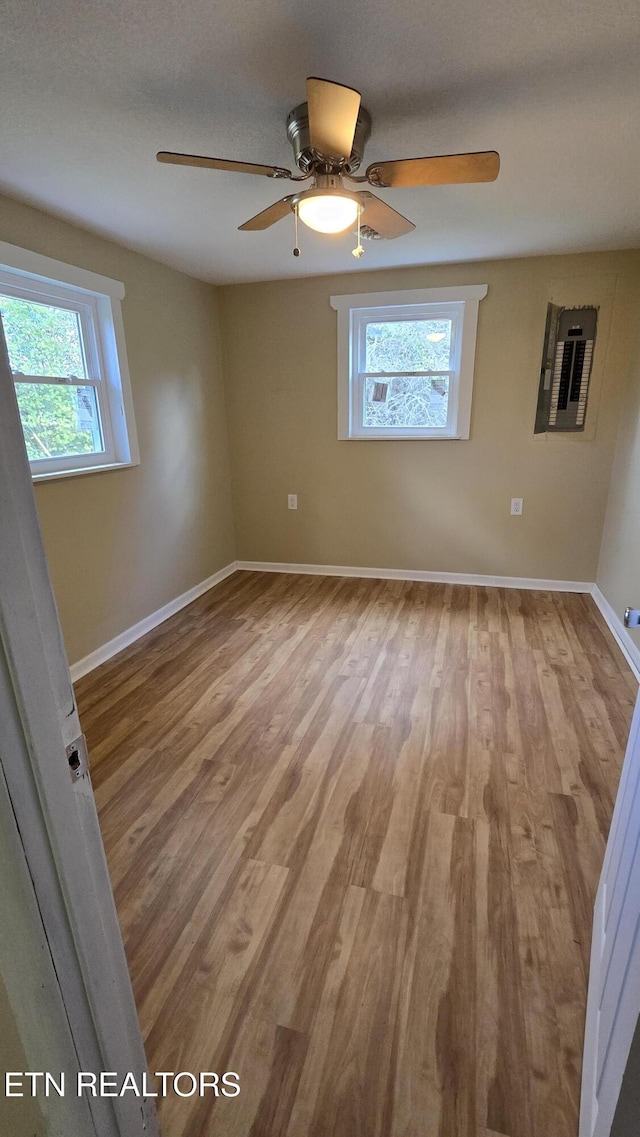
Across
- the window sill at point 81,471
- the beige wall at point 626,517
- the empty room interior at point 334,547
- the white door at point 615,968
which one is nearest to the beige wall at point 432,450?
the empty room interior at point 334,547

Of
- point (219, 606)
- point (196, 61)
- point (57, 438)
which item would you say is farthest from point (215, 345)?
point (196, 61)

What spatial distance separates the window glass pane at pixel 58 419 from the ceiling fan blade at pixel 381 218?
1.71 meters

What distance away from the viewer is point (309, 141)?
5.22 ft

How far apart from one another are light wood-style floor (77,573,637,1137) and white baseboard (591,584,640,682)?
8cm

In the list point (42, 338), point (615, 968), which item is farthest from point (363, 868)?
point (42, 338)

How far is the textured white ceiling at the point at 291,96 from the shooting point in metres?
1.22

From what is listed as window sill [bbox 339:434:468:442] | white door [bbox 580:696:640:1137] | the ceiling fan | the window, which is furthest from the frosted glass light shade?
window sill [bbox 339:434:468:442]

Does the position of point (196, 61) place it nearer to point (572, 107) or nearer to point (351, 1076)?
point (572, 107)

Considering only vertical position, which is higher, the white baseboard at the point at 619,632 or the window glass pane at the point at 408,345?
the window glass pane at the point at 408,345

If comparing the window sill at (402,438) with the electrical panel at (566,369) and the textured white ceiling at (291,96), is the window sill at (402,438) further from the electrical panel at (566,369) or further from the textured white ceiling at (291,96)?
the textured white ceiling at (291,96)

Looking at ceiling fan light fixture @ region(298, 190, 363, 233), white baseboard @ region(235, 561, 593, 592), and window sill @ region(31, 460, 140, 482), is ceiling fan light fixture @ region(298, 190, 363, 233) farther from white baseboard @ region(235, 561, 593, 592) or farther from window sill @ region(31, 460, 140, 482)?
white baseboard @ region(235, 561, 593, 592)

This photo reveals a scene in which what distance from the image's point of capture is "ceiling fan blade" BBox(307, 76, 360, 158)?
4.10ft

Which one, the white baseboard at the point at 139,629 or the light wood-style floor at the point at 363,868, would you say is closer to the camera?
the light wood-style floor at the point at 363,868

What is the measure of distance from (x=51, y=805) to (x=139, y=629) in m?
2.76
